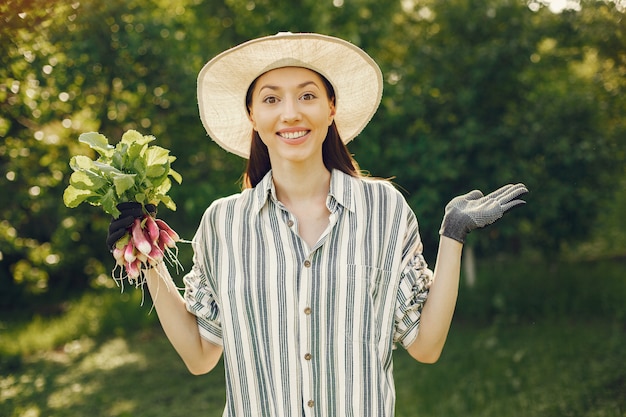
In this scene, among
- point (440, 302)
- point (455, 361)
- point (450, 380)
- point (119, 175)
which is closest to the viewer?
point (119, 175)

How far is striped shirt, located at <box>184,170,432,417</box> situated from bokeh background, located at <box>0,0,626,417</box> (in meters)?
2.60

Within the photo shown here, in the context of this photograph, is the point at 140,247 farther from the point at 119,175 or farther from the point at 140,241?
the point at 119,175

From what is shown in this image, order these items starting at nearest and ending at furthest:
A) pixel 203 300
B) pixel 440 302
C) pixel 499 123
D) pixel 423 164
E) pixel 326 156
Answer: pixel 440 302
pixel 203 300
pixel 326 156
pixel 423 164
pixel 499 123

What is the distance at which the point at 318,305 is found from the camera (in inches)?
74.5

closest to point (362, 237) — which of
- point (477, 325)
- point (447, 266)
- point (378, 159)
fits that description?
point (447, 266)

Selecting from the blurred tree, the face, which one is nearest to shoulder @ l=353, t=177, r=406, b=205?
the face

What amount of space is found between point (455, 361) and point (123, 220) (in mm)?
3825

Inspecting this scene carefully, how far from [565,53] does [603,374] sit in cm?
271

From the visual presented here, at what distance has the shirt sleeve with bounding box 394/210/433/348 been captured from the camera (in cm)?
195

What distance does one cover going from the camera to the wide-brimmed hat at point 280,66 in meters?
2.00

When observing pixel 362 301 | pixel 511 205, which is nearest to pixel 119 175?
pixel 362 301

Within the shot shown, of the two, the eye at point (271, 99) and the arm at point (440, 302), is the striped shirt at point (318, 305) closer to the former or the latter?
the arm at point (440, 302)

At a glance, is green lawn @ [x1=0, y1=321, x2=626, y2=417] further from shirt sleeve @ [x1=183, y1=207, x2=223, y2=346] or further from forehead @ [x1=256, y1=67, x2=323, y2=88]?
forehead @ [x1=256, y1=67, x2=323, y2=88]

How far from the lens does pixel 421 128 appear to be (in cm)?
595
